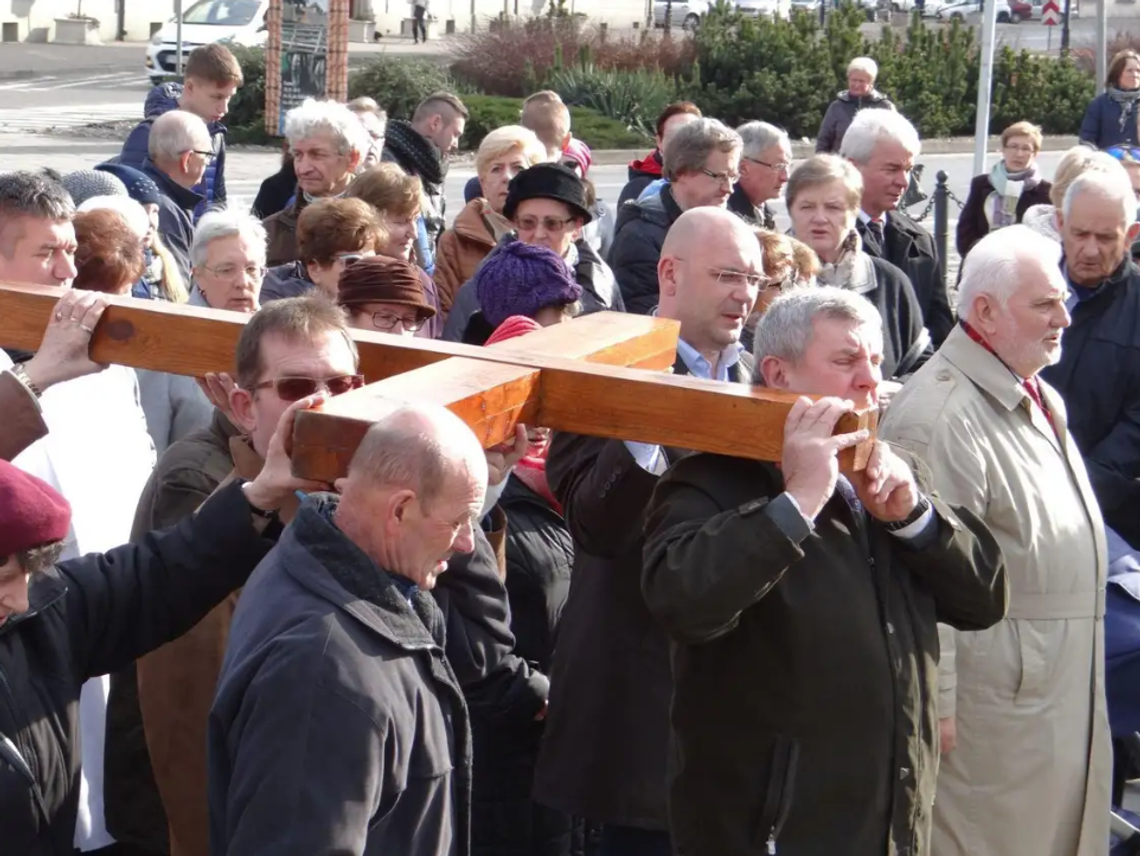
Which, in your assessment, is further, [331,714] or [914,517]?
[914,517]

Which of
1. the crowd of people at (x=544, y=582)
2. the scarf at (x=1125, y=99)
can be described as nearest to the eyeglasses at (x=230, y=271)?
the crowd of people at (x=544, y=582)

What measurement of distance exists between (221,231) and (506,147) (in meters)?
2.55

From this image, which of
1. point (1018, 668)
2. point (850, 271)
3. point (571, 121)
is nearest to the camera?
point (1018, 668)

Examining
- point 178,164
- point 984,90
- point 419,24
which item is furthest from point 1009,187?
point 419,24

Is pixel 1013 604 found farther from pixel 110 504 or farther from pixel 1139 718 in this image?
pixel 110 504

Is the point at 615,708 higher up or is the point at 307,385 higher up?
the point at 307,385

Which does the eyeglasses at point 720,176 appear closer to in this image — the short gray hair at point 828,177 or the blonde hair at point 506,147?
the short gray hair at point 828,177

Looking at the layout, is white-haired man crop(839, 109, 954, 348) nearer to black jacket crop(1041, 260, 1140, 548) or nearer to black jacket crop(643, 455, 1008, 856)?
black jacket crop(1041, 260, 1140, 548)

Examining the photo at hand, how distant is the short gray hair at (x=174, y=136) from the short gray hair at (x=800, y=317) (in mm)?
4525

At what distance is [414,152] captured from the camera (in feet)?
30.5

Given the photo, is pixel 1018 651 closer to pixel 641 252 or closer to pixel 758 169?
pixel 641 252

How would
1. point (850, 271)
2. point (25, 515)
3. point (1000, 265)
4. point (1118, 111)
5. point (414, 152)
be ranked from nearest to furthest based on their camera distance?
point (25, 515) < point (1000, 265) < point (850, 271) < point (414, 152) < point (1118, 111)

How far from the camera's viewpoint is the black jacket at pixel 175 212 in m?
7.27

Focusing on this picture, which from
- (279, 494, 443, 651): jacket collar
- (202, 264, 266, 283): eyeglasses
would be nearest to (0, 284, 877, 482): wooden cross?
(279, 494, 443, 651): jacket collar
